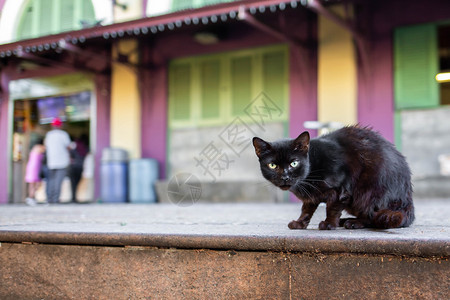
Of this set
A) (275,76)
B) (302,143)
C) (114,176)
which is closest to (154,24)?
(275,76)

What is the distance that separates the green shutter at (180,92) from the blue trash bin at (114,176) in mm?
1283

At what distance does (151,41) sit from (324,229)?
301 inches

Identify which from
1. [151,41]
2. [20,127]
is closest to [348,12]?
[151,41]

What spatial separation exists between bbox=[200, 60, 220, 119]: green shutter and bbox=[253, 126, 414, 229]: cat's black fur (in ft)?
20.9

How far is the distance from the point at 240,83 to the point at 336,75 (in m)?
1.74

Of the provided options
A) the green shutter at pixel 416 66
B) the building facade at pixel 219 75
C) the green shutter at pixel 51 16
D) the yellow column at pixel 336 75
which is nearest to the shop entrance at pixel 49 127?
the building facade at pixel 219 75

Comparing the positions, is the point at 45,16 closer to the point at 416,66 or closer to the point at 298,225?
the point at 416,66

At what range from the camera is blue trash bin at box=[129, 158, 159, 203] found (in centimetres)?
850

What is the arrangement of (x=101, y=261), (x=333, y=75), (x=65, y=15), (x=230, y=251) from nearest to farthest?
(x=230, y=251), (x=101, y=261), (x=333, y=75), (x=65, y=15)

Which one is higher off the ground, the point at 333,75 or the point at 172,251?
the point at 333,75

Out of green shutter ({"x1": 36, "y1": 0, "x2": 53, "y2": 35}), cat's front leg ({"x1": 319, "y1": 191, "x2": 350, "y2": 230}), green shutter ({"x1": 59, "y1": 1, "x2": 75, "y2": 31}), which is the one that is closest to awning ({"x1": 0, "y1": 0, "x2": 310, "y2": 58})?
green shutter ({"x1": 59, "y1": 1, "x2": 75, "y2": 31})

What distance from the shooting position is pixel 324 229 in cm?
225

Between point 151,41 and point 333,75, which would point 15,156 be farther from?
point 333,75

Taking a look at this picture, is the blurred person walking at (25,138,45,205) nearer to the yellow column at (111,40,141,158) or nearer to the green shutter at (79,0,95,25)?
the yellow column at (111,40,141,158)
